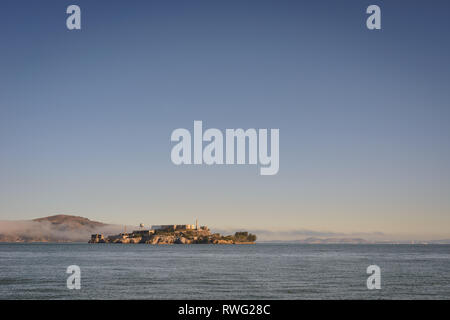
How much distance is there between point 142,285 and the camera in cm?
4159
